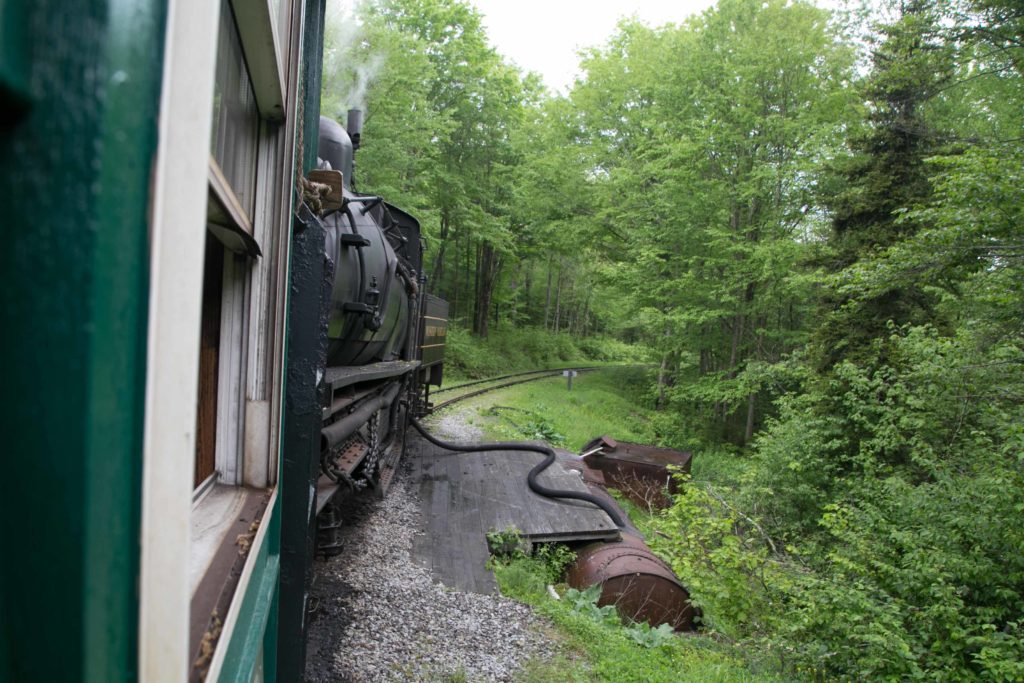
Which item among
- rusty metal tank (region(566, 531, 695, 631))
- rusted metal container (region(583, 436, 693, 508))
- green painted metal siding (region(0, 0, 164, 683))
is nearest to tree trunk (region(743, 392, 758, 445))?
rusted metal container (region(583, 436, 693, 508))

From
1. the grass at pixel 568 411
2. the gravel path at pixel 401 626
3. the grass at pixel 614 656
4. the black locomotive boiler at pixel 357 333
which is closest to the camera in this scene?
the gravel path at pixel 401 626

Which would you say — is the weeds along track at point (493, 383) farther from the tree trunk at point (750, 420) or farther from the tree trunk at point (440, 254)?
the tree trunk at point (750, 420)

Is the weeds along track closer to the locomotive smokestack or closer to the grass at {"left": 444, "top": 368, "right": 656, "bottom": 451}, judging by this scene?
the grass at {"left": 444, "top": 368, "right": 656, "bottom": 451}

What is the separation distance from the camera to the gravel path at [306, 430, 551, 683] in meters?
3.64

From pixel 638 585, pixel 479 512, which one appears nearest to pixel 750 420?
pixel 479 512

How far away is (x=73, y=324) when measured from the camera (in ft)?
1.36

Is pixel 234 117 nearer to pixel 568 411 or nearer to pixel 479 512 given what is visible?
pixel 479 512

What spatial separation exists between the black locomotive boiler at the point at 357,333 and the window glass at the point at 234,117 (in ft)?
2.11

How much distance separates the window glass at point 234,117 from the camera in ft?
3.74

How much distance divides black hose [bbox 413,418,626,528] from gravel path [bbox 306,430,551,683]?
2490mm

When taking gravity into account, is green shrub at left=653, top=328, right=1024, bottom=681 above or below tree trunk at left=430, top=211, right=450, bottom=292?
below

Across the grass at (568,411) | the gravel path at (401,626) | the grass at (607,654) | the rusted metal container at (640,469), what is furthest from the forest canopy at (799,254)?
the gravel path at (401,626)

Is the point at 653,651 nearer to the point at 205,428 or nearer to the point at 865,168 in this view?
the point at 205,428

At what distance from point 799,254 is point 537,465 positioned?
866cm
